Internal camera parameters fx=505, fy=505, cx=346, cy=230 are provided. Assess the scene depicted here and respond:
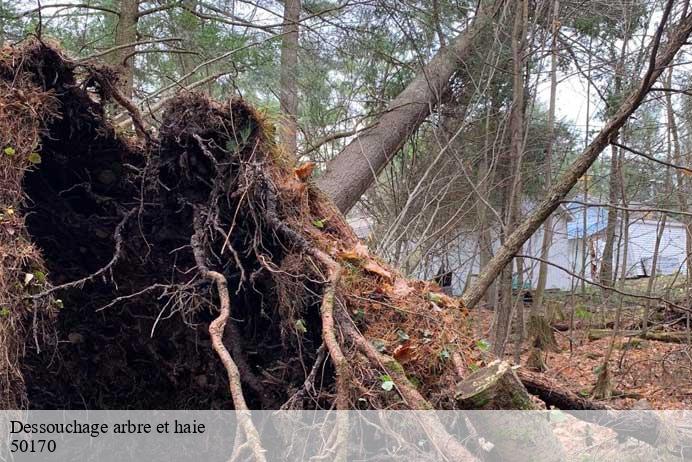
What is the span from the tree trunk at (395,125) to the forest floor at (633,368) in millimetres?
2455

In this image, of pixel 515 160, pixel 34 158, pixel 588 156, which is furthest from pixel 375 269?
pixel 515 160

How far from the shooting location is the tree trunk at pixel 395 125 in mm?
6551

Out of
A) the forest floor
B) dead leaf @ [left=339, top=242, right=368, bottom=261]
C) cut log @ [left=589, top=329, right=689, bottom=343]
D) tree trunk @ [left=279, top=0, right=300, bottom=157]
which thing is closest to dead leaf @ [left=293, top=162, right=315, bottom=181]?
dead leaf @ [left=339, top=242, right=368, bottom=261]

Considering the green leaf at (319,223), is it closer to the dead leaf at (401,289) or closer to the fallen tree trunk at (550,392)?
the dead leaf at (401,289)

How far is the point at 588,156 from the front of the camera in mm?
4008

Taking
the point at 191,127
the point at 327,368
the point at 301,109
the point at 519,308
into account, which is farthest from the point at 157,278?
the point at 519,308

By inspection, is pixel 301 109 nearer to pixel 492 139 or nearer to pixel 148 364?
pixel 492 139

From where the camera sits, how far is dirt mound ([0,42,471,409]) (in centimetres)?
209

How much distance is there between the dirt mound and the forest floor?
318cm

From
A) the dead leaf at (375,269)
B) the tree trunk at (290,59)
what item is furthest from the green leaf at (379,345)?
the tree trunk at (290,59)

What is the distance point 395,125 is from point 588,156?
11.2 feet

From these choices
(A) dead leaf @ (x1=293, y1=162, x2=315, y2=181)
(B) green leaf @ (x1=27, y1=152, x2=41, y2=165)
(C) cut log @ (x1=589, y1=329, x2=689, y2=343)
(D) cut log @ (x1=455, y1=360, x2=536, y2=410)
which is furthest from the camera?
(C) cut log @ (x1=589, y1=329, x2=689, y2=343)

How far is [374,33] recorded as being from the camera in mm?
7102

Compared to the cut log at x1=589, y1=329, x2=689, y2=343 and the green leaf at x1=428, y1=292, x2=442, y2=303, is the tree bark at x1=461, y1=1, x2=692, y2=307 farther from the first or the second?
the cut log at x1=589, y1=329, x2=689, y2=343
